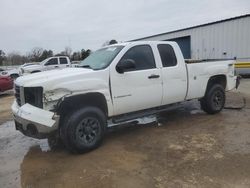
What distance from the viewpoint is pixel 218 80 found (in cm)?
830

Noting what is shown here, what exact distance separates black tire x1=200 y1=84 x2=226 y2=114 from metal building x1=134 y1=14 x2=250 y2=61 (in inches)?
473

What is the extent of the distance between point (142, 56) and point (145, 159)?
2.42 metres

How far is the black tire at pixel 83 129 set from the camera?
5.18 m

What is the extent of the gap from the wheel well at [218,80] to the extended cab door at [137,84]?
2.08 metres

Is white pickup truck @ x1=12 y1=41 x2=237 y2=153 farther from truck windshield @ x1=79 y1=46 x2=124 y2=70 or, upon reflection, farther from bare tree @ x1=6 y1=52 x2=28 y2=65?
bare tree @ x1=6 y1=52 x2=28 y2=65

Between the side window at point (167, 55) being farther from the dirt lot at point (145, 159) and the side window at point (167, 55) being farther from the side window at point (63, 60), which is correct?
the side window at point (63, 60)

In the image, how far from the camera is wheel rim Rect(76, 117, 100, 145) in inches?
210

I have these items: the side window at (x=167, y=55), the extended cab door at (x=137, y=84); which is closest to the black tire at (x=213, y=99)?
the side window at (x=167, y=55)

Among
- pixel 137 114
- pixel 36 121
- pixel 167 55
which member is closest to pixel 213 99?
pixel 167 55

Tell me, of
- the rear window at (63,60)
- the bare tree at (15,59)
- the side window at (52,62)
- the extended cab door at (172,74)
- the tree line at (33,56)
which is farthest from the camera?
the bare tree at (15,59)

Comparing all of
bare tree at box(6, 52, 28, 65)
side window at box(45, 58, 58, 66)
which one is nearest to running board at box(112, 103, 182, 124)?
side window at box(45, 58, 58, 66)

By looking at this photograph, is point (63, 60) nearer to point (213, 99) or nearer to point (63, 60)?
point (63, 60)

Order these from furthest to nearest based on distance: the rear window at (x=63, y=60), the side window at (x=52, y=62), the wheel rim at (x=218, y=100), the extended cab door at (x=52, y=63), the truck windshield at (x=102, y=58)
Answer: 1. the rear window at (x=63, y=60)
2. the side window at (x=52, y=62)
3. the extended cab door at (x=52, y=63)
4. the wheel rim at (x=218, y=100)
5. the truck windshield at (x=102, y=58)

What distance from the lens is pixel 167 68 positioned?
22.1 feet
